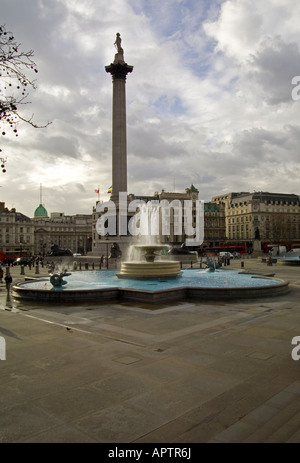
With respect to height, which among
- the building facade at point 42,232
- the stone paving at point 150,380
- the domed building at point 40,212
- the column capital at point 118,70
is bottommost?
the stone paving at point 150,380

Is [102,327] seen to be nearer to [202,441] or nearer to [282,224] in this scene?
[202,441]

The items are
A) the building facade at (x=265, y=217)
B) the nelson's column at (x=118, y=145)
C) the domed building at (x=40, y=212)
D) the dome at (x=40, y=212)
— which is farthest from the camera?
the dome at (x=40, y=212)

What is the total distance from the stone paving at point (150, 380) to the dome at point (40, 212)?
162m

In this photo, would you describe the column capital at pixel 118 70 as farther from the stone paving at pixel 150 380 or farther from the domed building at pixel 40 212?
the domed building at pixel 40 212

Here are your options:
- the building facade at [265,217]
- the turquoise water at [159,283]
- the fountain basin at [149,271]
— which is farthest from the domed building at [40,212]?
the fountain basin at [149,271]

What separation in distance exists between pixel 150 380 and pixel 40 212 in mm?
170579

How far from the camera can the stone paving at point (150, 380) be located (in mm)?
5488

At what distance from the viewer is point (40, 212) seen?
170 m

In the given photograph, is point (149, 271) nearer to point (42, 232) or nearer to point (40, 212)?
point (42, 232)

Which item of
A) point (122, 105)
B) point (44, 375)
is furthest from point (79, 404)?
point (122, 105)

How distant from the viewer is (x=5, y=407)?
634 centimetres

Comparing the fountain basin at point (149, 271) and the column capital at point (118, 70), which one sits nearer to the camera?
the fountain basin at point (149, 271)

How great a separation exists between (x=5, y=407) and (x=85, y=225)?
161 m

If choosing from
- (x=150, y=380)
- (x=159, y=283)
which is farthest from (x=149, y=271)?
(x=150, y=380)
